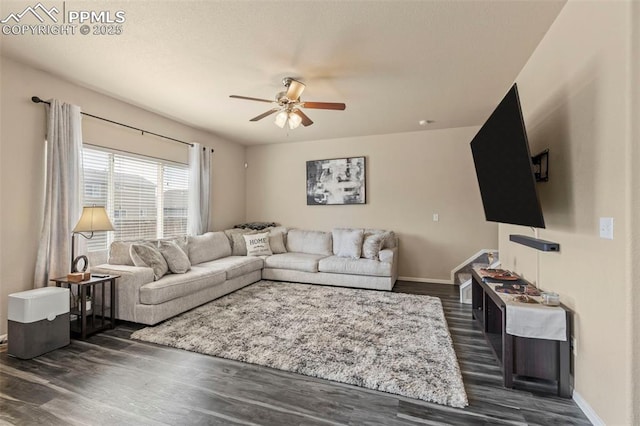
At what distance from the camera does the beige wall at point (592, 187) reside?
1.37 metres

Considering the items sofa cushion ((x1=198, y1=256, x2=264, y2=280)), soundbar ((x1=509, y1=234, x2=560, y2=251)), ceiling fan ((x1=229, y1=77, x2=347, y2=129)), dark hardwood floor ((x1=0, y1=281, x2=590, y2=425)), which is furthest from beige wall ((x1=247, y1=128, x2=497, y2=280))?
dark hardwood floor ((x1=0, y1=281, x2=590, y2=425))

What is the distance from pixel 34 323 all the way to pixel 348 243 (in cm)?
377

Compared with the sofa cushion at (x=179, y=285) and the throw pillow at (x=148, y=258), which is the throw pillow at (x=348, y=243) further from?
the throw pillow at (x=148, y=258)

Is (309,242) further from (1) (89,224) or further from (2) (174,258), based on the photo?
(1) (89,224)

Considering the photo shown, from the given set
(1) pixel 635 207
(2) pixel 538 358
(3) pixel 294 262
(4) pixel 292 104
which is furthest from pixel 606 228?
(3) pixel 294 262

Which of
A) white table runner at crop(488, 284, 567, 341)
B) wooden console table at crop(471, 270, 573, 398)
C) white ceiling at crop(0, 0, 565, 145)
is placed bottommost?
wooden console table at crop(471, 270, 573, 398)

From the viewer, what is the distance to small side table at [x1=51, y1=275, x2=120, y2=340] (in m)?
2.71

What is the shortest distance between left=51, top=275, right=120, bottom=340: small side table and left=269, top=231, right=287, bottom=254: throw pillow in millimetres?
2552

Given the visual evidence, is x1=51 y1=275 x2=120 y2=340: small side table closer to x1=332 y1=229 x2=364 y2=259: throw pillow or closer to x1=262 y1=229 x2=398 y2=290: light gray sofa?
x1=262 y1=229 x2=398 y2=290: light gray sofa

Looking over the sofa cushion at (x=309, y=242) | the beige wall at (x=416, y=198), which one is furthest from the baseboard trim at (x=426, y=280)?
the sofa cushion at (x=309, y=242)

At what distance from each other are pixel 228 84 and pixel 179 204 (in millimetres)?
2370

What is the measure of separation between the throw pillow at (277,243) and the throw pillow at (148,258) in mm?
2096

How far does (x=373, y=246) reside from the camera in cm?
451

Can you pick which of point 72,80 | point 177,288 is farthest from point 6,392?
point 72,80
